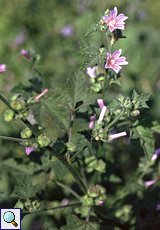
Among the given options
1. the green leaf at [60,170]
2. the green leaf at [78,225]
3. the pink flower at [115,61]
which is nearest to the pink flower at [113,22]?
the pink flower at [115,61]

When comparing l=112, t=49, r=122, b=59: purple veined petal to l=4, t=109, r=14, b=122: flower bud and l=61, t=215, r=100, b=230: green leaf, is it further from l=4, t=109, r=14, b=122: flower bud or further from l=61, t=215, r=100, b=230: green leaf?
l=61, t=215, r=100, b=230: green leaf

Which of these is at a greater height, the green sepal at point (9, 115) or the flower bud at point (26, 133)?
the green sepal at point (9, 115)

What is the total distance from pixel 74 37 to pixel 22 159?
3.06 meters

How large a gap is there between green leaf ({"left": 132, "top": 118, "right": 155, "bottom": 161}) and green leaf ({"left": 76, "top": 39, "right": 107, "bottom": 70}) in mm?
589

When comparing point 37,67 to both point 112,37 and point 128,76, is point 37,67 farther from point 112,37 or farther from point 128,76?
point 128,76

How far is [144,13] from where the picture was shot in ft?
16.1

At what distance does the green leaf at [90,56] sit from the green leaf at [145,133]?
589 millimetres

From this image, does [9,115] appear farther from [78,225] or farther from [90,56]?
[78,225]

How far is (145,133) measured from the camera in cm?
188

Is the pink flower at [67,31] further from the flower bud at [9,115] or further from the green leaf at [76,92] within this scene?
the flower bud at [9,115]

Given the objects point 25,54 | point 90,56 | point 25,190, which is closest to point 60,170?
point 25,190

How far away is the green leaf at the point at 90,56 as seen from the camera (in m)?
1.58

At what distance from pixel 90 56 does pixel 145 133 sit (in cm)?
72

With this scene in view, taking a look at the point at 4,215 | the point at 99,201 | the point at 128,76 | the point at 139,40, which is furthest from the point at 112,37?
the point at 139,40
